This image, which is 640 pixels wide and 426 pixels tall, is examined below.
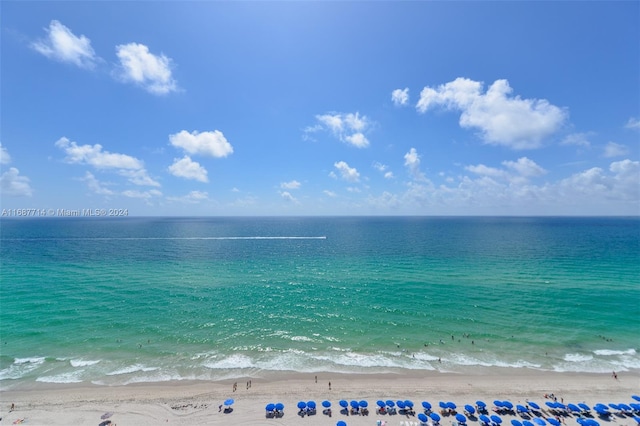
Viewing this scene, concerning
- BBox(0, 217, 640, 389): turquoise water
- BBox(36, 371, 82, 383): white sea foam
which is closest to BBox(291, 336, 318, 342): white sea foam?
BBox(0, 217, 640, 389): turquoise water

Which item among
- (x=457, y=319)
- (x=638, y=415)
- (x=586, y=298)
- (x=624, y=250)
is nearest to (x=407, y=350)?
(x=457, y=319)

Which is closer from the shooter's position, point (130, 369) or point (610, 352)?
point (130, 369)

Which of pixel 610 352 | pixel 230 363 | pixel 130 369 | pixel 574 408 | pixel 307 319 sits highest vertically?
pixel 307 319

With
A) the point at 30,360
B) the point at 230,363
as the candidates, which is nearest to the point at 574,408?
the point at 230,363

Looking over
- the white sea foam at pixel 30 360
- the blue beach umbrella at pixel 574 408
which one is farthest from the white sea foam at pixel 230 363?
the blue beach umbrella at pixel 574 408

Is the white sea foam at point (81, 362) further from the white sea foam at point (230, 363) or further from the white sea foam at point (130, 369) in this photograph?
the white sea foam at point (230, 363)

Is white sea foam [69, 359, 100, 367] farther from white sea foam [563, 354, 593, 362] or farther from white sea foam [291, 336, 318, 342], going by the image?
white sea foam [563, 354, 593, 362]

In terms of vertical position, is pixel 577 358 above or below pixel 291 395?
above

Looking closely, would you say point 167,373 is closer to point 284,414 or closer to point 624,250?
point 284,414

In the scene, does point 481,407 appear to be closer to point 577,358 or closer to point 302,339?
point 577,358
